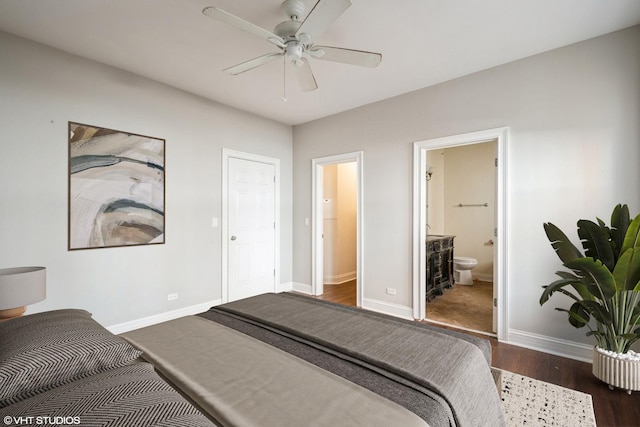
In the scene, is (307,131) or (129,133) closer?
(129,133)

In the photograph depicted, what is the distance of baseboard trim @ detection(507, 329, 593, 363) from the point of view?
247 cm

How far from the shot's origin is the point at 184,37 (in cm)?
240

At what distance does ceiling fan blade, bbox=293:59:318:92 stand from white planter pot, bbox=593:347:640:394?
A: 2940 mm

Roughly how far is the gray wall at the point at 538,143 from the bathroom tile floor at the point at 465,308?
0.44 m

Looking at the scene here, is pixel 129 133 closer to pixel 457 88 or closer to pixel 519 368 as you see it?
pixel 457 88

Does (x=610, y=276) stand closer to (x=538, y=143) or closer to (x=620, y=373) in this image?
(x=620, y=373)

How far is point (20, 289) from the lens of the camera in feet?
5.99

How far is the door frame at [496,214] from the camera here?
2.86m

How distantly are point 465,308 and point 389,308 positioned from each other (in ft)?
3.32

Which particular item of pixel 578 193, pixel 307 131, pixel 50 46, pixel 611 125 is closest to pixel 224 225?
pixel 307 131

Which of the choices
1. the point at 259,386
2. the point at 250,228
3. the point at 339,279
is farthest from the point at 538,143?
the point at 339,279

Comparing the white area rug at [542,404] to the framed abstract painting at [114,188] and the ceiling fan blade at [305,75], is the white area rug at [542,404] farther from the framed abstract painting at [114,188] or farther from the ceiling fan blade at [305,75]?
the framed abstract painting at [114,188]

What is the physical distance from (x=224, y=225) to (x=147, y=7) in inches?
95.7

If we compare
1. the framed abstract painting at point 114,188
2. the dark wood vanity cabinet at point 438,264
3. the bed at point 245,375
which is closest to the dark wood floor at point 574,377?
the bed at point 245,375
